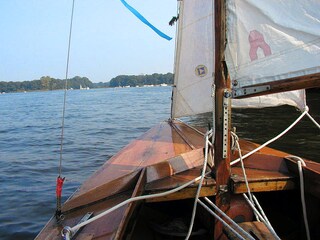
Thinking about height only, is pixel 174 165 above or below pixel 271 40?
below

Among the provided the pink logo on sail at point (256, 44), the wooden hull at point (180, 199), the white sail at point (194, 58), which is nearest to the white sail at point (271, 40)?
the pink logo on sail at point (256, 44)

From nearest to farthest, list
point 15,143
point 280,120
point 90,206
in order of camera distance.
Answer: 1. point 90,206
2. point 15,143
3. point 280,120

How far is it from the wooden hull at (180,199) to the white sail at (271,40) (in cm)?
96

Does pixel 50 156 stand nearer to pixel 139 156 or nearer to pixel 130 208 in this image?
pixel 139 156

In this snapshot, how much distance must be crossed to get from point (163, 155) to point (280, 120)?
1324cm

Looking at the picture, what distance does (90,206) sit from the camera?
2.90 metres

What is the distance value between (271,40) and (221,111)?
2.18 ft

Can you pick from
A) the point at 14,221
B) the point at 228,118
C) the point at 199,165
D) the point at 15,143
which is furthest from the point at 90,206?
the point at 15,143

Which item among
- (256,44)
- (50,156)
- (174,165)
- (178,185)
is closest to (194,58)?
(174,165)

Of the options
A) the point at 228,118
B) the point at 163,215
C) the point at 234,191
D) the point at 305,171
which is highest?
the point at 228,118

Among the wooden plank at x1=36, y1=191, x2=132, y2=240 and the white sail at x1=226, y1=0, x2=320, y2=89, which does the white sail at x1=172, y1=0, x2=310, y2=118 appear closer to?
the white sail at x1=226, y1=0, x2=320, y2=89

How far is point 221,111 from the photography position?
243 cm

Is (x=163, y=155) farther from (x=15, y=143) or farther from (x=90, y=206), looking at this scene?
(x=15, y=143)

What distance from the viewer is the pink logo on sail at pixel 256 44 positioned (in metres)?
2.27
